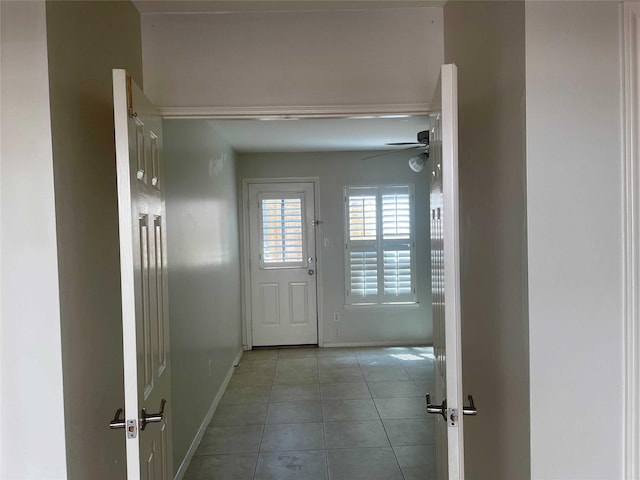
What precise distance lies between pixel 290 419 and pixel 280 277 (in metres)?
2.27

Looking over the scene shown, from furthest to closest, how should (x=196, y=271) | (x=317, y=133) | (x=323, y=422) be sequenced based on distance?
1. (x=317, y=133)
2. (x=323, y=422)
3. (x=196, y=271)

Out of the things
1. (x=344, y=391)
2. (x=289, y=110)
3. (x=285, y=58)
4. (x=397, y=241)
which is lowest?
(x=344, y=391)

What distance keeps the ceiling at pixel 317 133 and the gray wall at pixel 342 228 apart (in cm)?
18

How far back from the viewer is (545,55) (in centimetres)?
125

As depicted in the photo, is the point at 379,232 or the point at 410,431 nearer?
the point at 410,431

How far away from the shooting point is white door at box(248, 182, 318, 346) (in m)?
5.46

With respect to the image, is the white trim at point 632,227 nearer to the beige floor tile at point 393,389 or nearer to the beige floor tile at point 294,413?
the beige floor tile at point 294,413

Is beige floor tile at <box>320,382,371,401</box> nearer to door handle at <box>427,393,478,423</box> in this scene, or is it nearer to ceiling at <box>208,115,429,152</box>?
ceiling at <box>208,115,429,152</box>

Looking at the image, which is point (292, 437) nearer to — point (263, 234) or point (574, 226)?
point (574, 226)

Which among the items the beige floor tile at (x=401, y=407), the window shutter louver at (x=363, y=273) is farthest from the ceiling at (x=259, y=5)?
the window shutter louver at (x=363, y=273)

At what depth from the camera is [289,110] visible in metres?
1.94

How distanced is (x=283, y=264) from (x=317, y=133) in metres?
1.84

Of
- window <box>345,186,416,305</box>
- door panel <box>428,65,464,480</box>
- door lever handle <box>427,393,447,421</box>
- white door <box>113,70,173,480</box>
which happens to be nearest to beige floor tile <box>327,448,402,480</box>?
white door <box>113,70,173,480</box>

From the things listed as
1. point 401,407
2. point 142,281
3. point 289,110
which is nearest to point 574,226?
point 289,110
